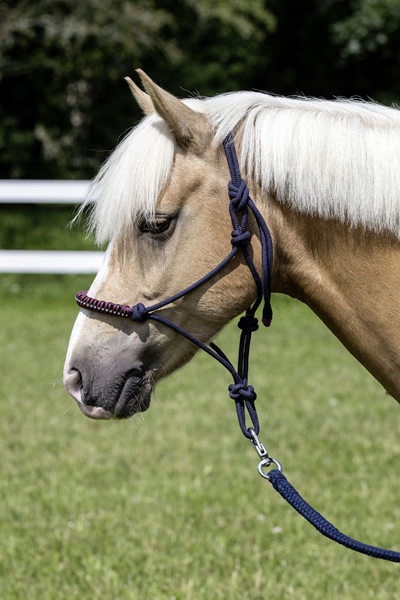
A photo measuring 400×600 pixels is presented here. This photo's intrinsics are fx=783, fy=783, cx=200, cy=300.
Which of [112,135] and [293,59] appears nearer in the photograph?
[112,135]

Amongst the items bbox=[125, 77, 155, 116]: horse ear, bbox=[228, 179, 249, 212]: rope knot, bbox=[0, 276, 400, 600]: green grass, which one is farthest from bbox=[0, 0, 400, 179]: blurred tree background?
bbox=[228, 179, 249, 212]: rope knot

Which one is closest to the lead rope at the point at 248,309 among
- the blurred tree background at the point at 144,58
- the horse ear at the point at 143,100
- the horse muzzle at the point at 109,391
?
the horse muzzle at the point at 109,391

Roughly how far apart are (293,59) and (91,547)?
19032 mm

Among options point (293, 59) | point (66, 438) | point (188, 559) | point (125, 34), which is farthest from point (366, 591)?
point (293, 59)

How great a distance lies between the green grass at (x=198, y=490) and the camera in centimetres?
339

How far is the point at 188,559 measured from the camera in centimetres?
351

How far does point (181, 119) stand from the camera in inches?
82.9

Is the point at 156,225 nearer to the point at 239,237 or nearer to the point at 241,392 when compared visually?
the point at 239,237

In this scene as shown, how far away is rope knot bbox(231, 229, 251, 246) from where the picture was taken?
210cm

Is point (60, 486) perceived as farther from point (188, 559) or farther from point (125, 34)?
point (125, 34)

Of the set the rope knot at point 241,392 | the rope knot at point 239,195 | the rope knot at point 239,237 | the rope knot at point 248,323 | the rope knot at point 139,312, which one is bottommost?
the rope knot at point 241,392

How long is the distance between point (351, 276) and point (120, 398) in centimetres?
73

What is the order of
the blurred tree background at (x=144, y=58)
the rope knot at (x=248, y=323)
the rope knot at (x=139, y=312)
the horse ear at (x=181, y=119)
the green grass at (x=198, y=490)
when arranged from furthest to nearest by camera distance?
the blurred tree background at (x=144, y=58) → the green grass at (x=198, y=490) → the rope knot at (x=248, y=323) → the rope knot at (x=139, y=312) → the horse ear at (x=181, y=119)

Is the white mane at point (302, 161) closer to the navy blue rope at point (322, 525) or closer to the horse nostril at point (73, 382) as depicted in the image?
the horse nostril at point (73, 382)
